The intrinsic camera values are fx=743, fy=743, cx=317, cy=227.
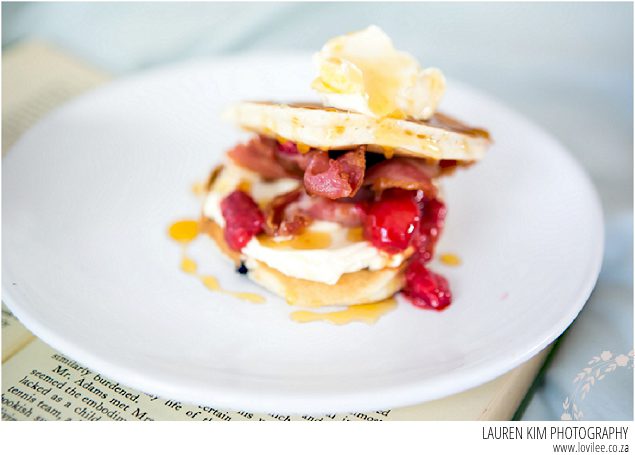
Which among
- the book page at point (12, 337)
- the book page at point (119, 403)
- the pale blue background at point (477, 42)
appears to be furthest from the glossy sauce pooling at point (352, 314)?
the pale blue background at point (477, 42)

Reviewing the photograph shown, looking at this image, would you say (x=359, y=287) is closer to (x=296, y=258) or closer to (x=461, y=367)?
(x=296, y=258)

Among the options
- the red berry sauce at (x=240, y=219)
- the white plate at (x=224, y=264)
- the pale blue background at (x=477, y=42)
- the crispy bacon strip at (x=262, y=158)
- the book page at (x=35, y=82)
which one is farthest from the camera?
the pale blue background at (x=477, y=42)

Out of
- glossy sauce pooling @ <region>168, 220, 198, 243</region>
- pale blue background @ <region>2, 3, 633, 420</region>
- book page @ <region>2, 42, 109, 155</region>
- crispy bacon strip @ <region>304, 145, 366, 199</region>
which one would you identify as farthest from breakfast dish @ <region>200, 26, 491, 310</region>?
book page @ <region>2, 42, 109, 155</region>

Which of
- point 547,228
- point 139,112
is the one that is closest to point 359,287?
point 547,228

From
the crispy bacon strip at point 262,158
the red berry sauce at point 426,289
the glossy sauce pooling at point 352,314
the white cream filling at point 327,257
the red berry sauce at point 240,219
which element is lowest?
the glossy sauce pooling at point 352,314

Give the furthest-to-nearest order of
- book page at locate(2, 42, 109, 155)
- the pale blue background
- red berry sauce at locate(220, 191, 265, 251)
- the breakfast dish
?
the pale blue background < book page at locate(2, 42, 109, 155) < red berry sauce at locate(220, 191, 265, 251) < the breakfast dish

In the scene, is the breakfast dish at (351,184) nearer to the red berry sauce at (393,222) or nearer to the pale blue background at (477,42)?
the red berry sauce at (393,222)

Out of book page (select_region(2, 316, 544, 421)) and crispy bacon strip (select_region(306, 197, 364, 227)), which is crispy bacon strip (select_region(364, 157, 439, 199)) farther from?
book page (select_region(2, 316, 544, 421))
